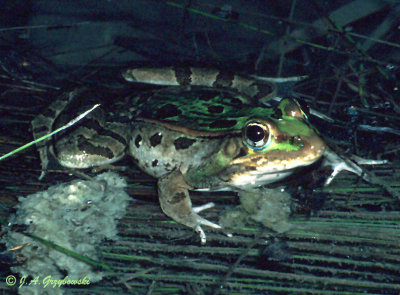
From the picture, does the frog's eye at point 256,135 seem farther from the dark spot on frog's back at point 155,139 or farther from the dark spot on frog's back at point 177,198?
the dark spot on frog's back at point 155,139

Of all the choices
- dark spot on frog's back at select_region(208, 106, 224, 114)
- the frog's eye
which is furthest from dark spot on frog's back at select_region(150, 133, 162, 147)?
the frog's eye

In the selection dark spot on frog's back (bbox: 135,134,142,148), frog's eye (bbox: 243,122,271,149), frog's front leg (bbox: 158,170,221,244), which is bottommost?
frog's front leg (bbox: 158,170,221,244)

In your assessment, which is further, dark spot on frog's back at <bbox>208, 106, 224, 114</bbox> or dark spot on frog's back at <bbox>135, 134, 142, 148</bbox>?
dark spot on frog's back at <bbox>135, 134, 142, 148</bbox>

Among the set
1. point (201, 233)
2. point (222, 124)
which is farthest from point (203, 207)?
point (222, 124)

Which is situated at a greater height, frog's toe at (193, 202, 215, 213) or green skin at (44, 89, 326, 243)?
green skin at (44, 89, 326, 243)

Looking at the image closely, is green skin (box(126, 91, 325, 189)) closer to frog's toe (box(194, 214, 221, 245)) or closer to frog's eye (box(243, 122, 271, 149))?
frog's eye (box(243, 122, 271, 149))

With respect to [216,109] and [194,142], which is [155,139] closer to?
[194,142]

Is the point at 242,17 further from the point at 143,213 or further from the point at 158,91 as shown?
the point at 143,213
